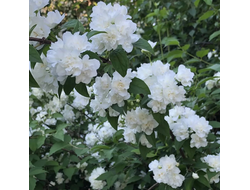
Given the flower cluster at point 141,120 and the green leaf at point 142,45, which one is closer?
the green leaf at point 142,45

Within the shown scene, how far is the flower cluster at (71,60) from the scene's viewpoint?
725mm

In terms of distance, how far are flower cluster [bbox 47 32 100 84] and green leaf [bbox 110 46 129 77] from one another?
2.6 inches

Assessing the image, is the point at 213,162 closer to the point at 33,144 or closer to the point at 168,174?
the point at 168,174

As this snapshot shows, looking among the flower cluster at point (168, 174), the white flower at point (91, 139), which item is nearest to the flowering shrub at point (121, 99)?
the flower cluster at point (168, 174)

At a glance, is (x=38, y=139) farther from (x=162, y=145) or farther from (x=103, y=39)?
(x=103, y=39)

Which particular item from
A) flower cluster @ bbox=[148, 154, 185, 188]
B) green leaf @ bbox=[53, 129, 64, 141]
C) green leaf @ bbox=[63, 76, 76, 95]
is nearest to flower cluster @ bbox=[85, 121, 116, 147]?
green leaf @ bbox=[53, 129, 64, 141]

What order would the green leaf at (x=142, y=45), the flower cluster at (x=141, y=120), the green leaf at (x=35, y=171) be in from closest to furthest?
the green leaf at (x=142, y=45)
the flower cluster at (x=141, y=120)
the green leaf at (x=35, y=171)

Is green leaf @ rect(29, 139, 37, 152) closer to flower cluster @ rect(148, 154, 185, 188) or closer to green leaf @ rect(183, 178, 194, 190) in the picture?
flower cluster @ rect(148, 154, 185, 188)

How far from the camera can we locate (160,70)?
1016mm

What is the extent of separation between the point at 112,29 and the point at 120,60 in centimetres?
10

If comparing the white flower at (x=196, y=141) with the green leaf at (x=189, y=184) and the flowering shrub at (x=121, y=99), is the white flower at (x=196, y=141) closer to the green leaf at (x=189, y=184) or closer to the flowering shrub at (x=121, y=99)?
the flowering shrub at (x=121, y=99)

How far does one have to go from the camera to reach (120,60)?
2.61 feet

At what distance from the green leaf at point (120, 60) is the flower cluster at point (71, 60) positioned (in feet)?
0.22

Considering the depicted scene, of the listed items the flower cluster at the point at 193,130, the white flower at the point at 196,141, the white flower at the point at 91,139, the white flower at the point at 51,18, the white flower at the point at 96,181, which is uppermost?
the white flower at the point at 51,18
